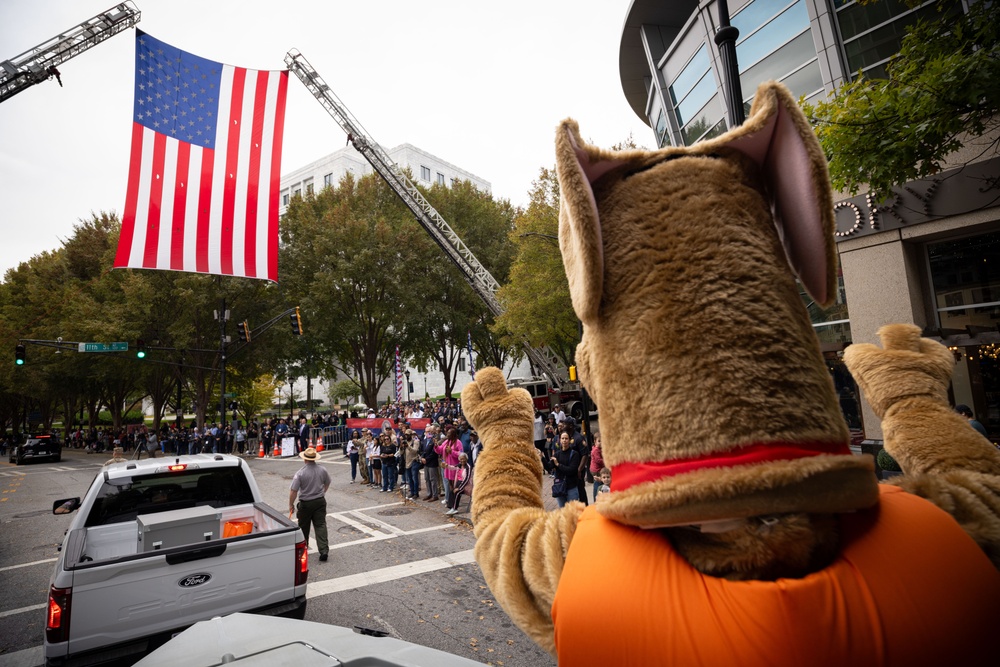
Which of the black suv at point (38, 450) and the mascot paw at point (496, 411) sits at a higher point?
the mascot paw at point (496, 411)

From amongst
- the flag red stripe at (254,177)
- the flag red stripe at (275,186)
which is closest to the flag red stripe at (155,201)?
the flag red stripe at (254,177)

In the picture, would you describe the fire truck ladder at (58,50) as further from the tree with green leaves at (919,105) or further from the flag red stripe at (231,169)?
the tree with green leaves at (919,105)

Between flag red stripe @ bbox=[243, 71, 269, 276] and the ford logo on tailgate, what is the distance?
25.0ft

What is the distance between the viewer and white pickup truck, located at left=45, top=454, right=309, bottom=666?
3516mm

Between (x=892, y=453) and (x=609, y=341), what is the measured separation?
117 centimetres

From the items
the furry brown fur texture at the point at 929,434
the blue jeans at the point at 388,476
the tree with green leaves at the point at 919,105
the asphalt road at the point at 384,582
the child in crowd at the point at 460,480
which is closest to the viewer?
Answer: the furry brown fur texture at the point at 929,434

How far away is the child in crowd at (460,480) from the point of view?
9853mm

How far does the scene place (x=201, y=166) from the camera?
998 centimetres

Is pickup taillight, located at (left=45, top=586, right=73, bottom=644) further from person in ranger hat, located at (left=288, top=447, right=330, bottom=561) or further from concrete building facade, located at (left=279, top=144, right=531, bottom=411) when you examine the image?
concrete building facade, located at (left=279, top=144, right=531, bottom=411)

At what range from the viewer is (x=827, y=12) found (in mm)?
11062

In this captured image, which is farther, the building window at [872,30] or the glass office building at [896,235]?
the building window at [872,30]

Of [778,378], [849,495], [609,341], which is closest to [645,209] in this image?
[609,341]

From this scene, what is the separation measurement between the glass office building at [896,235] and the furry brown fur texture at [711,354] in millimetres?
8684

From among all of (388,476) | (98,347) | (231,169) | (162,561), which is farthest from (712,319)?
(98,347)
